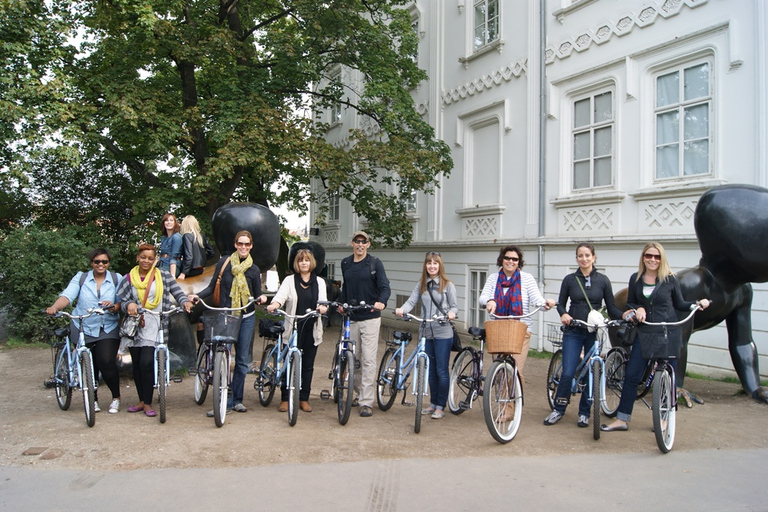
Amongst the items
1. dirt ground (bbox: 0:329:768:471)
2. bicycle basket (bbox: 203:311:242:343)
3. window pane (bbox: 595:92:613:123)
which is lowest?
dirt ground (bbox: 0:329:768:471)

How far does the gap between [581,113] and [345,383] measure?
8.54 meters

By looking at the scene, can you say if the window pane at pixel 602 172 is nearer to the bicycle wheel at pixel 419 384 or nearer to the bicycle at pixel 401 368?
the bicycle at pixel 401 368

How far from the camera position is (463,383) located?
684 cm

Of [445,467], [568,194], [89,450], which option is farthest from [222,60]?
[445,467]

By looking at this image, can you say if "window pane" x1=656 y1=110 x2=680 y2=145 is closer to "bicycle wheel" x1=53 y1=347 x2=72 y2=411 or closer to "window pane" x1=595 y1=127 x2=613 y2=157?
"window pane" x1=595 y1=127 x2=613 y2=157

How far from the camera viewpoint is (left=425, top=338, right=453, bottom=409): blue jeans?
668cm

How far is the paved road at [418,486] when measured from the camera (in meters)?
4.36

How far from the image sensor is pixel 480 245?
1515cm

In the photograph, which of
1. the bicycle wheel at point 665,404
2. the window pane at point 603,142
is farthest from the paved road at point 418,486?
the window pane at point 603,142

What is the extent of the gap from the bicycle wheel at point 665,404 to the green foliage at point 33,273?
1002cm

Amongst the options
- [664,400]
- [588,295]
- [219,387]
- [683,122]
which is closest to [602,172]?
→ [683,122]

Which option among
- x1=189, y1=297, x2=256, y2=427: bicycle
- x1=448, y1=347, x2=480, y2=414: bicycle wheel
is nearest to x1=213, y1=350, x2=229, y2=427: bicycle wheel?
x1=189, y1=297, x2=256, y2=427: bicycle

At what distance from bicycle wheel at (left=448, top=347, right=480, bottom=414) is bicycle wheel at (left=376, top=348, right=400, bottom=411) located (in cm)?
58

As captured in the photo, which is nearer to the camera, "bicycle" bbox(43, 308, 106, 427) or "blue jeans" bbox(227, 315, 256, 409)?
"bicycle" bbox(43, 308, 106, 427)
